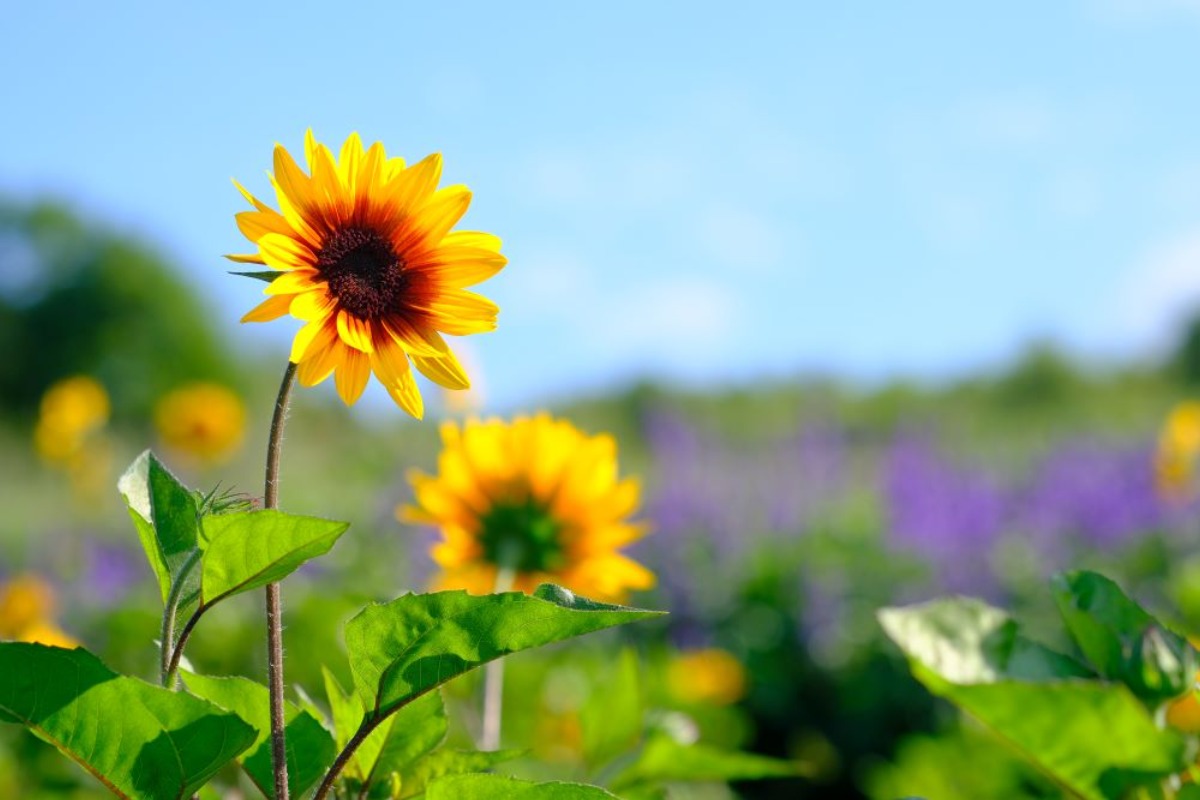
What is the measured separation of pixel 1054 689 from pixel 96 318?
2500 centimetres

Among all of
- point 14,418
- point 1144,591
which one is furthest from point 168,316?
point 1144,591

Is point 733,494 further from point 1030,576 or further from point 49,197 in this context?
A: point 49,197

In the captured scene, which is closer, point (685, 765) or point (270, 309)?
point (270, 309)

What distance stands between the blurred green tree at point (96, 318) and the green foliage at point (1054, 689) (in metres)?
23.9

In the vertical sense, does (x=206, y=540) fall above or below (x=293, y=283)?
below

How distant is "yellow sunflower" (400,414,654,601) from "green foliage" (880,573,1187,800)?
52 cm

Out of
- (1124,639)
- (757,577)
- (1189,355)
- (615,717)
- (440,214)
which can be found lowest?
(757,577)

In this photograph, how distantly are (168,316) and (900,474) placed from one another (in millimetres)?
21065

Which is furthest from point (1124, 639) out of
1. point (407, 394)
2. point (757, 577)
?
point (757, 577)

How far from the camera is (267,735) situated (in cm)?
64

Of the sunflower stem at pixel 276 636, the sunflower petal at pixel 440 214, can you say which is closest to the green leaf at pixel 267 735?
the sunflower stem at pixel 276 636

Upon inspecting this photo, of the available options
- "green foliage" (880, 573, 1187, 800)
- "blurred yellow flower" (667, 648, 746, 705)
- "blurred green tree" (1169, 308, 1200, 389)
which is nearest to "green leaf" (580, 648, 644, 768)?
"green foliage" (880, 573, 1187, 800)

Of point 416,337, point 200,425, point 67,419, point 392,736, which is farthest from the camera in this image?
point 200,425

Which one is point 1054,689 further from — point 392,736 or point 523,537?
point 523,537
